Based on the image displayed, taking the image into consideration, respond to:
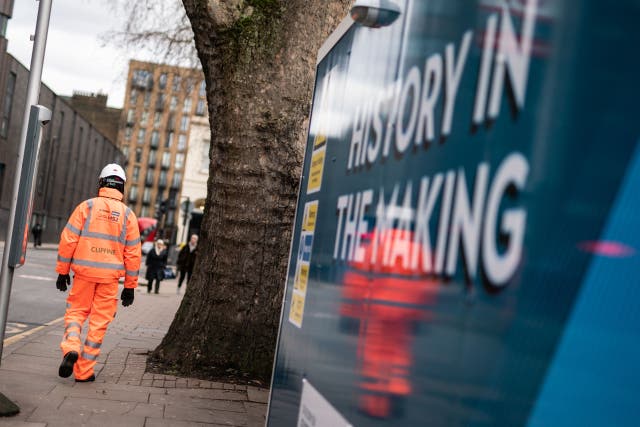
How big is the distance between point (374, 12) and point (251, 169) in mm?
5382

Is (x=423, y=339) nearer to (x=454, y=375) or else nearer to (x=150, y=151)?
(x=454, y=375)

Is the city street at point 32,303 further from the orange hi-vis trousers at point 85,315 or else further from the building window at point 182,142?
the building window at point 182,142

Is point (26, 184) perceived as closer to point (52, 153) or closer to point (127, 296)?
point (127, 296)

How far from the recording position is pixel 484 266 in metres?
2.03

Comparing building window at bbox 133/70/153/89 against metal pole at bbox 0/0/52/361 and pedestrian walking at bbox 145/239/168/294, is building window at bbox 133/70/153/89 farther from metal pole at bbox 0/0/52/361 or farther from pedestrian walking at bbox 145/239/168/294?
metal pole at bbox 0/0/52/361

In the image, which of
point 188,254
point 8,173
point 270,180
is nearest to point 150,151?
point 8,173

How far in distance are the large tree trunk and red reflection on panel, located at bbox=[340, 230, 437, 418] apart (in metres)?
5.47

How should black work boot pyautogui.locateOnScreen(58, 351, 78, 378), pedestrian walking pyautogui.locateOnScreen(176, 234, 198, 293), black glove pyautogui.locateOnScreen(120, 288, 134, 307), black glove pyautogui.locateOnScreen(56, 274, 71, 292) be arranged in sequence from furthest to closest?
pedestrian walking pyautogui.locateOnScreen(176, 234, 198, 293) < black glove pyautogui.locateOnScreen(120, 288, 134, 307) < black glove pyautogui.locateOnScreen(56, 274, 71, 292) < black work boot pyautogui.locateOnScreen(58, 351, 78, 378)

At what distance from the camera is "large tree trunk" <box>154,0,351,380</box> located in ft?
28.0

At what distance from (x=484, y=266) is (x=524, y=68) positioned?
1.46 feet

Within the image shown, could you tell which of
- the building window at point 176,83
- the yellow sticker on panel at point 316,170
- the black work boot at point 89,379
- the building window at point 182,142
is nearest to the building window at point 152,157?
the building window at point 182,142

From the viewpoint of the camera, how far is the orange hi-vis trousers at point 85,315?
24.5 ft

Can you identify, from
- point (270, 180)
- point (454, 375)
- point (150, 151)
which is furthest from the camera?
point (150, 151)

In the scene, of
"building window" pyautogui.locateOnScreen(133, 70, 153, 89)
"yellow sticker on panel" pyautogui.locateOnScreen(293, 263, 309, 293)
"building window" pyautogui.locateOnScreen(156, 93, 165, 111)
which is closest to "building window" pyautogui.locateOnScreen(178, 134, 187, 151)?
"building window" pyautogui.locateOnScreen(133, 70, 153, 89)
